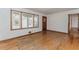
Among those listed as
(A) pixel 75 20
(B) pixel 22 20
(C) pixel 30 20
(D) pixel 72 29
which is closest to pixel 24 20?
(B) pixel 22 20

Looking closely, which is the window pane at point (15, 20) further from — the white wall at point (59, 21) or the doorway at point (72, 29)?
the white wall at point (59, 21)

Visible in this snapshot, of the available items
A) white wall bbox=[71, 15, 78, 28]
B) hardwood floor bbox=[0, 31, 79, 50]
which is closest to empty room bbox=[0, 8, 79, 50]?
hardwood floor bbox=[0, 31, 79, 50]

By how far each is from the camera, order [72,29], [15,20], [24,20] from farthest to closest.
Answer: [72,29]
[24,20]
[15,20]

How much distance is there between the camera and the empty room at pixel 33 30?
457 centimetres

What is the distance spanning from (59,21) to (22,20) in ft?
13.5

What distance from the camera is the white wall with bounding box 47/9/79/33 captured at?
29.6 feet

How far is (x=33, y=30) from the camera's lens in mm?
8734

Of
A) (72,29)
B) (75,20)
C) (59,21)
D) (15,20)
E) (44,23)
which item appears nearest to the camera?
(15,20)

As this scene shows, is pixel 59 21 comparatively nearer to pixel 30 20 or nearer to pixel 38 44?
pixel 30 20

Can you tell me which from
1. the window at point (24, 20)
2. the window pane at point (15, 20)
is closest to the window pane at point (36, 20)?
the window at point (24, 20)

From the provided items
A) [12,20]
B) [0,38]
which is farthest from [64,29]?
[0,38]

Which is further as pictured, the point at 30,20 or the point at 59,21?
the point at 59,21

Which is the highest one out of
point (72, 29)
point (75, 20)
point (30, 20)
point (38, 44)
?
point (75, 20)
